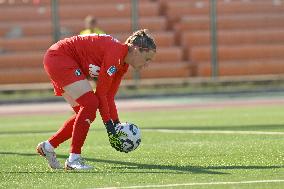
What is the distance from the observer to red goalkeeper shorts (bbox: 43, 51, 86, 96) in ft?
31.3

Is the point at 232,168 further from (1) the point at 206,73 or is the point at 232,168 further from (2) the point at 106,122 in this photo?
(1) the point at 206,73

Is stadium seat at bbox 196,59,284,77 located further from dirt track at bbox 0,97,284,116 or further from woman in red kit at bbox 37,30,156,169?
woman in red kit at bbox 37,30,156,169

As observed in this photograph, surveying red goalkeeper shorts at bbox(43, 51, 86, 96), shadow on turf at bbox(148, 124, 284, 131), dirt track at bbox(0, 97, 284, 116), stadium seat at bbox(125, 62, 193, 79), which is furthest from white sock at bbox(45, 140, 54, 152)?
stadium seat at bbox(125, 62, 193, 79)

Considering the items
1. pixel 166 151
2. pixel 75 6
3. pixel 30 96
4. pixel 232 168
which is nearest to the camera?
pixel 232 168

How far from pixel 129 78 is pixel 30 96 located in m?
2.84

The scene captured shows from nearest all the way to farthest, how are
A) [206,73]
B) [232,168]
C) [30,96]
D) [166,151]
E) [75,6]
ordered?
[232,168] → [166,151] → [30,96] → [206,73] → [75,6]

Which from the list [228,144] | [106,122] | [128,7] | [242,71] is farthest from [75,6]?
[106,122]

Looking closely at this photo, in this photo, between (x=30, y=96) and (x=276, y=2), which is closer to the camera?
(x=30, y=96)

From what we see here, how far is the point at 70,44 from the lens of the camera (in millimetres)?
9789

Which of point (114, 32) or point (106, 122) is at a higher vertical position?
point (106, 122)

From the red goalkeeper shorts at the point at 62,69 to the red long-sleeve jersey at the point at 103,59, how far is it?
8cm

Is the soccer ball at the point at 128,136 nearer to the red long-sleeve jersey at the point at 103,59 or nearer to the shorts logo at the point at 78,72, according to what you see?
the red long-sleeve jersey at the point at 103,59

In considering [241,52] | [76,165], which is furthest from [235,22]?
[76,165]

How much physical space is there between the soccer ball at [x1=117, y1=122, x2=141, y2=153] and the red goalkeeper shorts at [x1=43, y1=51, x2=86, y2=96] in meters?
0.66
